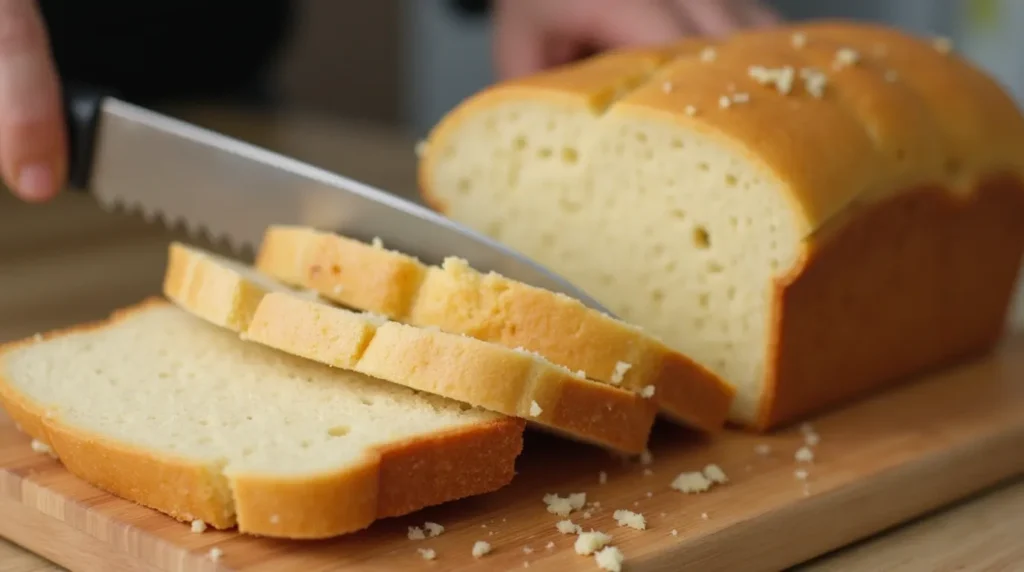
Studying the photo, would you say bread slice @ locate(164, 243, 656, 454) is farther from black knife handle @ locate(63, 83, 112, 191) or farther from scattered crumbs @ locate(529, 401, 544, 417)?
black knife handle @ locate(63, 83, 112, 191)

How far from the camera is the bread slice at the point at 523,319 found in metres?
1.96

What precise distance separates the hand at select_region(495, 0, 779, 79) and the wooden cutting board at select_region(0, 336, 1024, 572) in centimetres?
137

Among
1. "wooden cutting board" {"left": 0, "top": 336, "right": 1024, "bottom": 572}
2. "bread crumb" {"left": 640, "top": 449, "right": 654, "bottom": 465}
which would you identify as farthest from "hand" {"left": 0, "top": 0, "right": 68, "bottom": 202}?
"bread crumb" {"left": 640, "top": 449, "right": 654, "bottom": 465}

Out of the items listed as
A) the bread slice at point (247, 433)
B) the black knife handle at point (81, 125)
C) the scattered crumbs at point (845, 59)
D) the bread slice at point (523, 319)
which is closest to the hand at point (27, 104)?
the black knife handle at point (81, 125)

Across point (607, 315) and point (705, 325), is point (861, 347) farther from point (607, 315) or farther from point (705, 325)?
point (607, 315)

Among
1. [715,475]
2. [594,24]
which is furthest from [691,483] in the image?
[594,24]

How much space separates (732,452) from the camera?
85.0 inches

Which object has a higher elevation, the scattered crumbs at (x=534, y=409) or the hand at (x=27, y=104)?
the hand at (x=27, y=104)

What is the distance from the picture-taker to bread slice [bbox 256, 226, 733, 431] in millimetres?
1957

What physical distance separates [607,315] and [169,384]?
0.76 meters

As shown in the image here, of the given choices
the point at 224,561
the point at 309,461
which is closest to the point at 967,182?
the point at 309,461

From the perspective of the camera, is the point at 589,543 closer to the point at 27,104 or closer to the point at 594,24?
the point at 27,104

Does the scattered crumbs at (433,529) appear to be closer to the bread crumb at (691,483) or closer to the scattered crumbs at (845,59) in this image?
the bread crumb at (691,483)

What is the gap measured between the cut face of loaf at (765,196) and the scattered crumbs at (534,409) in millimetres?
573
